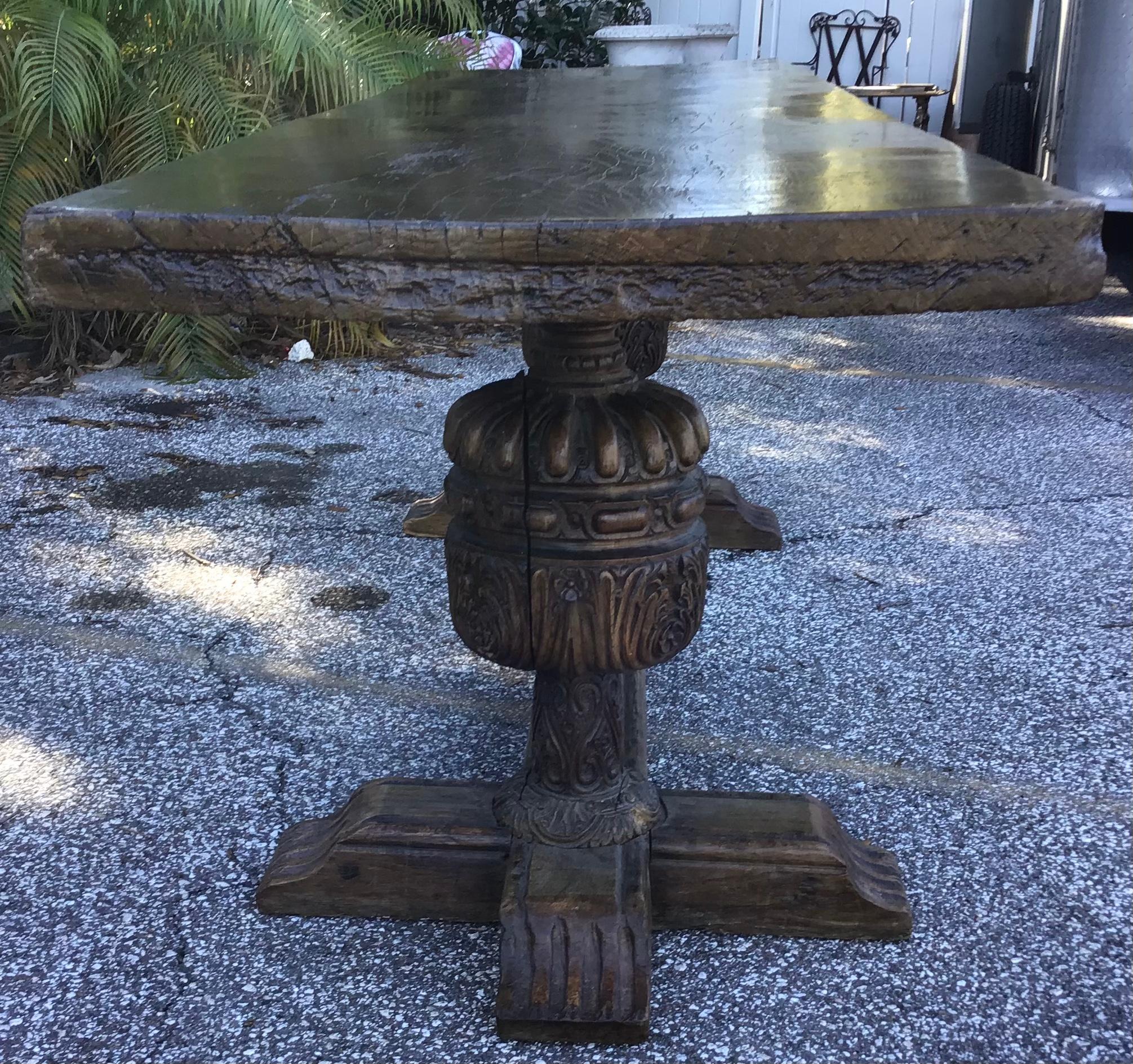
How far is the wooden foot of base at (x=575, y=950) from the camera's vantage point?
120 centimetres

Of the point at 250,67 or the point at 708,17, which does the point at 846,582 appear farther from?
the point at 708,17

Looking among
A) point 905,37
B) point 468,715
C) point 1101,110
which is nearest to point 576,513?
point 468,715

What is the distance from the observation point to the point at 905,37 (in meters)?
7.65

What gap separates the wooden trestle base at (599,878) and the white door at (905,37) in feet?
23.3

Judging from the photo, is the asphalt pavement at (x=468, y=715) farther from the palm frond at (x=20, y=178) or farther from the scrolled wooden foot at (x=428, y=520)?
the palm frond at (x=20, y=178)

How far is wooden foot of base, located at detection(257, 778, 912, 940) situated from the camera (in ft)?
4.41

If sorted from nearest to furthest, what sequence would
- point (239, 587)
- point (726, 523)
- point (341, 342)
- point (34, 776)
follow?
point (34, 776) < point (239, 587) < point (726, 523) < point (341, 342)

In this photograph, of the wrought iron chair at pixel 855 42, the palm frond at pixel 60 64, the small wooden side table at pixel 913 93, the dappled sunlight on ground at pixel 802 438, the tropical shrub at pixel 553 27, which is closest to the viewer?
the dappled sunlight on ground at pixel 802 438

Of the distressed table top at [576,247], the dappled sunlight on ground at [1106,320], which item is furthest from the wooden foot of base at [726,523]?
the dappled sunlight on ground at [1106,320]

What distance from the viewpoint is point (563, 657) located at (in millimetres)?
1233

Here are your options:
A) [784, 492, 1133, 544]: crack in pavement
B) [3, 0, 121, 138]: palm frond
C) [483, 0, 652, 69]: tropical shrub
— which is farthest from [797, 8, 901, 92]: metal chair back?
[784, 492, 1133, 544]: crack in pavement

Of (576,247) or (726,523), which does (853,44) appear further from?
(576,247)

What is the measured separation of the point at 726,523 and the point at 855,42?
6.32m

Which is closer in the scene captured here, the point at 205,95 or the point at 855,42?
the point at 205,95
